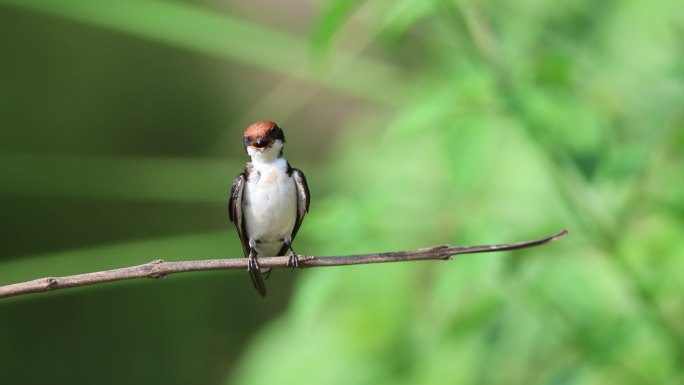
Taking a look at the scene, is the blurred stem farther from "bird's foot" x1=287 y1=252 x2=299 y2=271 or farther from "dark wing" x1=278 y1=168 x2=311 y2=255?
"bird's foot" x1=287 y1=252 x2=299 y2=271

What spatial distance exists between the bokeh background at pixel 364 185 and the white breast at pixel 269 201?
0.34 ft

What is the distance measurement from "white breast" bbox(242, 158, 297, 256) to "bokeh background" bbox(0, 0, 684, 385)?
104 millimetres

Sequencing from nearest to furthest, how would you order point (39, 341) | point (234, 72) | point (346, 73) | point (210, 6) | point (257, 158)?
point (257, 158) < point (346, 73) < point (39, 341) < point (210, 6) < point (234, 72)

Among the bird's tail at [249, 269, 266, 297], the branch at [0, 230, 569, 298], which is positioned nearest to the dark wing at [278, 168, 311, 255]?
the bird's tail at [249, 269, 266, 297]

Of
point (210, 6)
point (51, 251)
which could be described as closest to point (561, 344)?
point (51, 251)

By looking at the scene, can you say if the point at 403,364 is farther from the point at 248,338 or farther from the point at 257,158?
the point at 248,338

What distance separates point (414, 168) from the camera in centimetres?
332

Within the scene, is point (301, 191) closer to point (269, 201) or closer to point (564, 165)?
point (269, 201)

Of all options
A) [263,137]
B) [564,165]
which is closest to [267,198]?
[263,137]

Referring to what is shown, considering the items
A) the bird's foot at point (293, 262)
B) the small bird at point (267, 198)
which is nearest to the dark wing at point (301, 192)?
the small bird at point (267, 198)

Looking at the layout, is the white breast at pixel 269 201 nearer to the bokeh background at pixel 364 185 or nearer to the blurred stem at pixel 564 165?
the bokeh background at pixel 364 185

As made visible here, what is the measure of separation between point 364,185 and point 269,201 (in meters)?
1.49

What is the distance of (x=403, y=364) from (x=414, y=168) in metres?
0.70

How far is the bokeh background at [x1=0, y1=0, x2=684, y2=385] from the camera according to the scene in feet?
6.94
